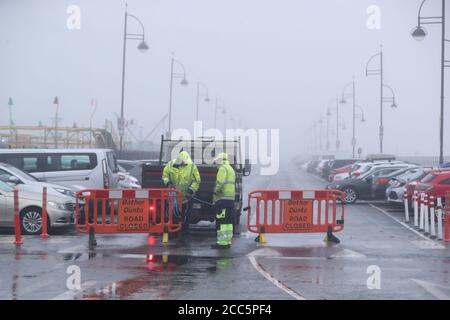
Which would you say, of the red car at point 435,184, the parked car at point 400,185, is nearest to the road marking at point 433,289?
the red car at point 435,184

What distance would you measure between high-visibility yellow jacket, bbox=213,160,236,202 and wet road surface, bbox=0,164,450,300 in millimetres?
1014

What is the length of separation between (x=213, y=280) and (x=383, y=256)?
4.19m

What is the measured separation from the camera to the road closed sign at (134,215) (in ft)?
49.0

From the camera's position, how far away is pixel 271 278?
422 inches

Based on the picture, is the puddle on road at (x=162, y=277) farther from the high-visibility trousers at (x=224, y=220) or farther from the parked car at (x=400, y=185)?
the parked car at (x=400, y=185)

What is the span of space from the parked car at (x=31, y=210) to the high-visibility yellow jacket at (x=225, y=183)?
157 inches

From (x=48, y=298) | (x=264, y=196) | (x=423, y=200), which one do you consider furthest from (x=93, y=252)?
(x=423, y=200)

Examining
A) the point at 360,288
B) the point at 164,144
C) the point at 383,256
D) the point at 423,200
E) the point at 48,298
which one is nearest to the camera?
the point at 48,298

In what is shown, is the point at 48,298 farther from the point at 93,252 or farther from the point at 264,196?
the point at 264,196

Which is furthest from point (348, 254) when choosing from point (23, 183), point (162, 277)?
point (23, 183)

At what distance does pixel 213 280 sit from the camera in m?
10.5

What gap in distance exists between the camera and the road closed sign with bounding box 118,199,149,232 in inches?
587

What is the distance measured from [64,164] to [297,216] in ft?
29.8

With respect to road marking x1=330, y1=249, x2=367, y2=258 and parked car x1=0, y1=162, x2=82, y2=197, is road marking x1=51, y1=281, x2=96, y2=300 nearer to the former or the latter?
road marking x1=330, y1=249, x2=367, y2=258
